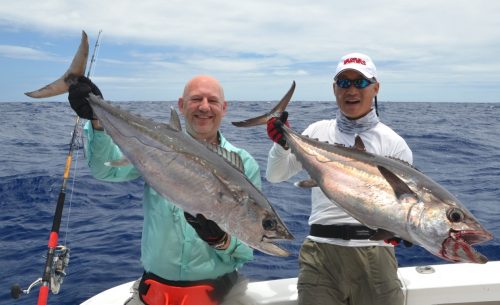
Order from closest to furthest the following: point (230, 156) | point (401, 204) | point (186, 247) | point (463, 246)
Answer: point (463, 246) < point (401, 204) < point (230, 156) < point (186, 247)

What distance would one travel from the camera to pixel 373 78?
10.3 feet

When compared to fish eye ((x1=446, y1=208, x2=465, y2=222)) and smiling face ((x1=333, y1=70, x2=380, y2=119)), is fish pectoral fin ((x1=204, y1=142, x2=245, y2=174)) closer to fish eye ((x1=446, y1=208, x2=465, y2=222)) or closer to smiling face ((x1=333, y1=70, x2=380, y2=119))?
fish eye ((x1=446, y1=208, x2=465, y2=222))

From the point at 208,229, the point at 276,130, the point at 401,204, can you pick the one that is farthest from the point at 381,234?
the point at 276,130

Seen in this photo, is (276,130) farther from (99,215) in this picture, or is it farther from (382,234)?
(99,215)

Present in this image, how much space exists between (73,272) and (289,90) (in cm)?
417

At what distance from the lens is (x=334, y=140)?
3391 millimetres

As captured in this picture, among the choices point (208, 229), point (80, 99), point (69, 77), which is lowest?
point (208, 229)

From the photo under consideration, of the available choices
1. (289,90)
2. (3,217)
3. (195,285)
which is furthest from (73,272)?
(289,90)

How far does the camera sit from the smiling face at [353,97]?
3150 mm

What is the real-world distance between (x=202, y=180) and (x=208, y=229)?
29 centimetres

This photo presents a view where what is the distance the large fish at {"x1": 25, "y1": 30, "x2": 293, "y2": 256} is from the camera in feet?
6.83

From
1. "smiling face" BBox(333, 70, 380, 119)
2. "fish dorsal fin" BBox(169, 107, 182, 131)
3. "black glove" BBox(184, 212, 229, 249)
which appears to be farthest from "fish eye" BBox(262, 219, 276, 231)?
"smiling face" BBox(333, 70, 380, 119)

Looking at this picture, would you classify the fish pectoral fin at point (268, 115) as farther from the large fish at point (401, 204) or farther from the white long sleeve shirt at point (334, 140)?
the large fish at point (401, 204)

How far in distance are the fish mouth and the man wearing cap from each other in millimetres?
1162
